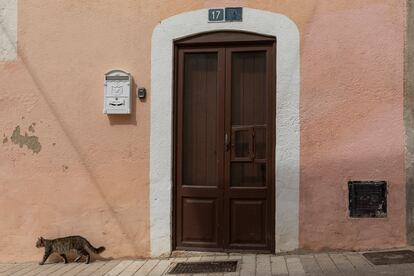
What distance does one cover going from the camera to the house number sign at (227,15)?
619 cm

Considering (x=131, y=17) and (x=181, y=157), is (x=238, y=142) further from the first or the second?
(x=131, y=17)

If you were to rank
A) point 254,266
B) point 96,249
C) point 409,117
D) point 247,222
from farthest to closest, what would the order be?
point 96,249
point 247,222
point 409,117
point 254,266

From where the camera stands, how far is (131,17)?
638cm

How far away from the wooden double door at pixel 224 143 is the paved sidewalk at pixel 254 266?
0.87 ft

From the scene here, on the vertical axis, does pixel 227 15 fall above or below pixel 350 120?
above

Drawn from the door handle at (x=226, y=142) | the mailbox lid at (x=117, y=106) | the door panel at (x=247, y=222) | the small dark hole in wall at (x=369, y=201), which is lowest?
the door panel at (x=247, y=222)

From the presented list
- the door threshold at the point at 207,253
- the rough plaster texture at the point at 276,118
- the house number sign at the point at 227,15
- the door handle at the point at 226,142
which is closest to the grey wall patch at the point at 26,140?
the rough plaster texture at the point at 276,118

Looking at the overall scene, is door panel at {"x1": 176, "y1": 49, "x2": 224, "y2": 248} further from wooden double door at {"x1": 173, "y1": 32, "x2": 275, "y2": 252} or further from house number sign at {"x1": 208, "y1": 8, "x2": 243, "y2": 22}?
house number sign at {"x1": 208, "y1": 8, "x2": 243, "y2": 22}

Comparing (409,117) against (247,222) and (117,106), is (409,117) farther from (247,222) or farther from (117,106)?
(117,106)

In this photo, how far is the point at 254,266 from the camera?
5.62 m

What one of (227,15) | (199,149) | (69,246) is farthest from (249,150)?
(69,246)

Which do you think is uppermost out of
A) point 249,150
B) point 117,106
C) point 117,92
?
point 117,92

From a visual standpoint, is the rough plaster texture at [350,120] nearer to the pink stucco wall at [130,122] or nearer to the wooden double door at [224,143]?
the pink stucco wall at [130,122]

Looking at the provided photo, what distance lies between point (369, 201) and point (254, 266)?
1.57 meters
